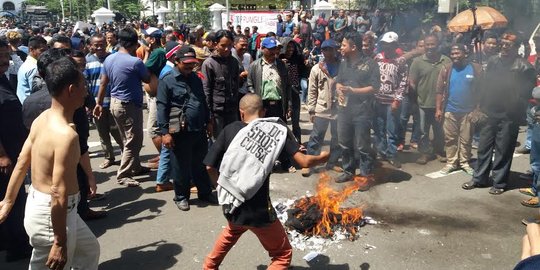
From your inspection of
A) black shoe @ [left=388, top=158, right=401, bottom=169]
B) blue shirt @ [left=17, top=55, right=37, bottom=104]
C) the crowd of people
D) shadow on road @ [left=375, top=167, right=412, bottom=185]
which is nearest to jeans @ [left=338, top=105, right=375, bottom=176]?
the crowd of people

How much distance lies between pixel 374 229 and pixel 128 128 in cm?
377

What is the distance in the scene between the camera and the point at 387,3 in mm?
22672

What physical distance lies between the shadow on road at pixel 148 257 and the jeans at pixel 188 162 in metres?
0.99

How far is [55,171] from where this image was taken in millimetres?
2672

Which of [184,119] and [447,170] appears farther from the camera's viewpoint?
[447,170]

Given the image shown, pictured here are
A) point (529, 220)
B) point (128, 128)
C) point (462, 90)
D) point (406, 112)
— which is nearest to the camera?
point (529, 220)

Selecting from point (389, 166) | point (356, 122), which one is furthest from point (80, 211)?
point (389, 166)

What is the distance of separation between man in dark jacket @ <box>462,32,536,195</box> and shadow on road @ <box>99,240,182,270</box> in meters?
4.23

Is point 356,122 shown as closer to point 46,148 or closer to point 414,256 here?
point 414,256

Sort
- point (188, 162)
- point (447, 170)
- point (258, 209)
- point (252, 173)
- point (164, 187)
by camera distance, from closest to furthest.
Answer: point (252, 173), point (258, 209), point (188, 162), point (164, 187), point (447, 170)

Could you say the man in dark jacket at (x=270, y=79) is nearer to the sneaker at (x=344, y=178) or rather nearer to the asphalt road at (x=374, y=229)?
the sneaker at (x=344, y=178)

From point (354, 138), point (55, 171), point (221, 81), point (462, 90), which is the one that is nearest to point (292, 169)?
point (354, 138)

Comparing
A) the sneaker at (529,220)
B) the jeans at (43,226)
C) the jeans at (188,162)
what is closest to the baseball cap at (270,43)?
the jeans at (188,162)

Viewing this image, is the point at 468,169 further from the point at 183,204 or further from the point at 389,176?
the point at 183,204
